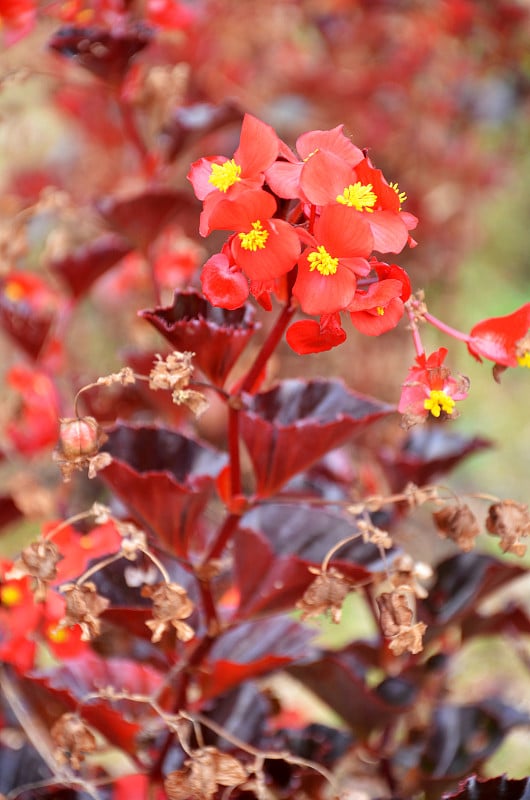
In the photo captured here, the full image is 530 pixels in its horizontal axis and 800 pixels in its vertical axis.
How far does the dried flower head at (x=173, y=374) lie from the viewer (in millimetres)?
502

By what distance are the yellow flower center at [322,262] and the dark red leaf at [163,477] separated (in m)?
0.19

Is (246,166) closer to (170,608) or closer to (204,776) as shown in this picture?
(170,608)

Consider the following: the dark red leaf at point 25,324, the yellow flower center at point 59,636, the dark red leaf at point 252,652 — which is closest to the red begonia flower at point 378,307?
the dark red leaf at point 252,652

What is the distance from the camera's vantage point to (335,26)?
194 cm

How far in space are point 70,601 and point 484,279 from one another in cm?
245

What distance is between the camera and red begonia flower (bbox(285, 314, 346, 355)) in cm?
48

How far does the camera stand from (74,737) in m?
0.61

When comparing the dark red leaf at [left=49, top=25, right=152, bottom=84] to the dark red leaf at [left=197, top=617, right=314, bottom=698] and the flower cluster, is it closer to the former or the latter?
the flower cluster

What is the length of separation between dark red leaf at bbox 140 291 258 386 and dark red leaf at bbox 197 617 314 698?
0.21 m

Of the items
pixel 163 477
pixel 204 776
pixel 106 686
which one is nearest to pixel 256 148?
pixel 163 477

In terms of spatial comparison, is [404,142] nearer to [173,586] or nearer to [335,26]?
[335,26]

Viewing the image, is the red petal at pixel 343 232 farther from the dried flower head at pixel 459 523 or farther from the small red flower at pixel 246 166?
the dried flower head at pixel 459 523

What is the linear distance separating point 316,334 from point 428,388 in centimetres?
7

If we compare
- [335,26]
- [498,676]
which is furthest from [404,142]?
[498,676]
